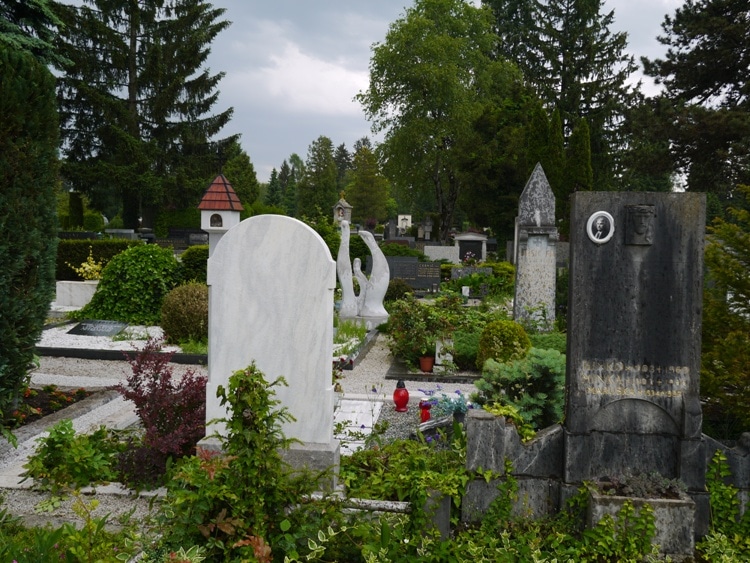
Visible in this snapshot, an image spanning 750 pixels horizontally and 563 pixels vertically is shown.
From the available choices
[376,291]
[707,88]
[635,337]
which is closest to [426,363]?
[376,291]

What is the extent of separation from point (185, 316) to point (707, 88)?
68.2ft

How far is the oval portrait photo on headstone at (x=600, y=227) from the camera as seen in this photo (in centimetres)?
407

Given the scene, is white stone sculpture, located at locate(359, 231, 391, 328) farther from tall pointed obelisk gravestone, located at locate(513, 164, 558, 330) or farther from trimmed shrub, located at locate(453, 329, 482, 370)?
trimmed shrub, located at locate(453, 329, 482, 370)

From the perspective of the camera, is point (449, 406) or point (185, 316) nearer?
point (449, 406)

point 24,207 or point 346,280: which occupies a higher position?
point 24,207

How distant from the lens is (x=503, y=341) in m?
8.94

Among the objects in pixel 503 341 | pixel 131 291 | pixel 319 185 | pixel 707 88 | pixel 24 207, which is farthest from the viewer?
pixel 319 185

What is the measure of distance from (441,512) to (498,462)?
1.73 ft

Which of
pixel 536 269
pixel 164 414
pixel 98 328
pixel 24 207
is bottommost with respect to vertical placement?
pixel 98 328

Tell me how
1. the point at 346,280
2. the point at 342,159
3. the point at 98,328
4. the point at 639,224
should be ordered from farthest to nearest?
the point at 342,159, the point at 346,280, the point at 98,328, the point at 639,224

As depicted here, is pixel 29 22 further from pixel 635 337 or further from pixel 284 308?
pixel 635 337

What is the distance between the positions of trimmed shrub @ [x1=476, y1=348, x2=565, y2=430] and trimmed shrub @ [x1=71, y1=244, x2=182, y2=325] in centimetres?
955

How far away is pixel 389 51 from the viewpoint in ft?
124

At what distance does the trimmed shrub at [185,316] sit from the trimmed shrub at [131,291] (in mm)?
1966
